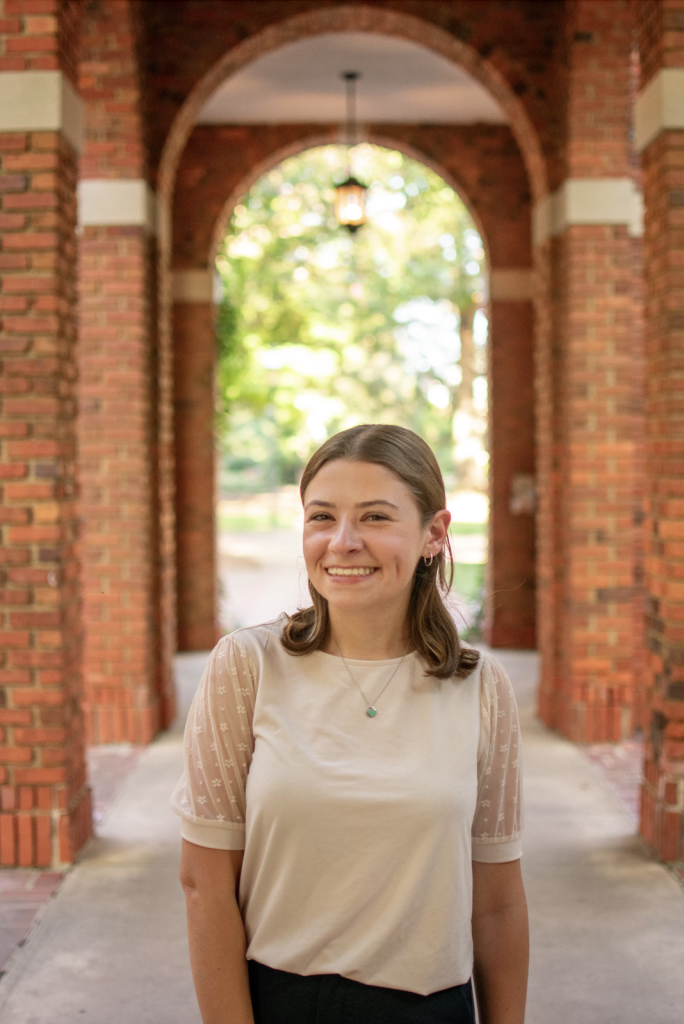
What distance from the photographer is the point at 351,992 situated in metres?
1.82

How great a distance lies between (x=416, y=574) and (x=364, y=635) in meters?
0.21

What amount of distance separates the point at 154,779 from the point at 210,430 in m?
4.57

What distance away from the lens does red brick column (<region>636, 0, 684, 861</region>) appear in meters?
4.31

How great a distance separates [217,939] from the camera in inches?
72.5

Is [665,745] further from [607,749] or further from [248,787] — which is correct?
[248,787]

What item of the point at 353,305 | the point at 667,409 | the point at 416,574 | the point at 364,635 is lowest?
the point at 364,635

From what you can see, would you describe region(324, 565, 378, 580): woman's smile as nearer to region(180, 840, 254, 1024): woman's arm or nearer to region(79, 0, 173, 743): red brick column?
region(180, 840, 254, 1024): woman's arm

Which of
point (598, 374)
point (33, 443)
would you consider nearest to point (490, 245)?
point (598, 374)

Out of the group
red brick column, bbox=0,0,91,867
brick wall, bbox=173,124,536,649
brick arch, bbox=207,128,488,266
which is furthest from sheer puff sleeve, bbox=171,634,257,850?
brick arch, bbox=207,128,488,266

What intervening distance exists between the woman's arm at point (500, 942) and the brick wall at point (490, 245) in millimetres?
7728

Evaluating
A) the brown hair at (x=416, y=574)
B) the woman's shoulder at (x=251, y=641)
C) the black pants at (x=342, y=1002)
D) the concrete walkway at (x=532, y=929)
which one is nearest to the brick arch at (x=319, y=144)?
the concrete walkway at (x=532, y=929)

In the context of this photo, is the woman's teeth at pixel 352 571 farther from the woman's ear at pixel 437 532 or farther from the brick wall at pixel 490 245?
the brick wall at pixel 490 245

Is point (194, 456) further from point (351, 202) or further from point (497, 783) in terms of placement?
point (497, 783)

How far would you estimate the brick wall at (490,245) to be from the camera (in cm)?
963
